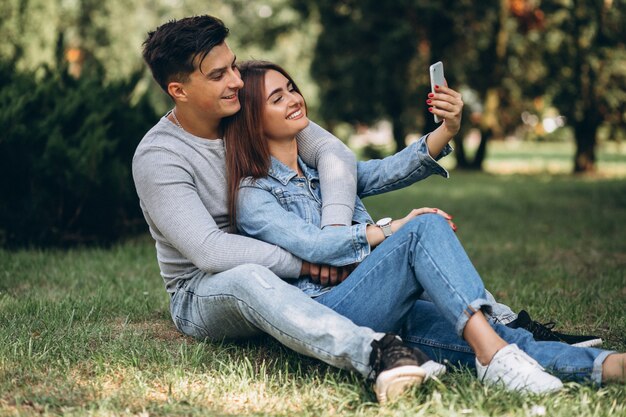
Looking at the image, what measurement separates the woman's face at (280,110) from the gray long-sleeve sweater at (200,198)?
8.7 inches

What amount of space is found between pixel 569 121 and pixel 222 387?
15038 millimetres

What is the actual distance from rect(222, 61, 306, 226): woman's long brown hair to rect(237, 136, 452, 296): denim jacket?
4 cm

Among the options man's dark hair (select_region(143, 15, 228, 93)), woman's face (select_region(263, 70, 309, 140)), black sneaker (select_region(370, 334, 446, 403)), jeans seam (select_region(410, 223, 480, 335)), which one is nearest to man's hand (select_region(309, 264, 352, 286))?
jeans seam (select_region(410, 223, 480, 335))

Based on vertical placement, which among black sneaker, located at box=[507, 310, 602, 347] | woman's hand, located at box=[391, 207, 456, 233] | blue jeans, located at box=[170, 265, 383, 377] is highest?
woman's hand, located at box=[391, 207, 456, 233]

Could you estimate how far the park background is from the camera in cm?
281

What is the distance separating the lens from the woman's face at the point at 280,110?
3391 millimetres

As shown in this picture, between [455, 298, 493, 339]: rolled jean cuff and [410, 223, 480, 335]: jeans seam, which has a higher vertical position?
[410, 223, 480, 335]: jeans seam

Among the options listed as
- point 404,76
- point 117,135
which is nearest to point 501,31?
point 404,76

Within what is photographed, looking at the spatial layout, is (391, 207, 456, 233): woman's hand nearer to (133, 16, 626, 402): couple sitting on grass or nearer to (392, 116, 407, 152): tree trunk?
(133, 16, 626, 402): couple sitting on grass

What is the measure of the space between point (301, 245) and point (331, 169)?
0.50m

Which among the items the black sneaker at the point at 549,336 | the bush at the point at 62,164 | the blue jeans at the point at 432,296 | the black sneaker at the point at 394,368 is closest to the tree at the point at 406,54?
the bush at the point at 62,164

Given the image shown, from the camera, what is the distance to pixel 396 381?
259 centimetres

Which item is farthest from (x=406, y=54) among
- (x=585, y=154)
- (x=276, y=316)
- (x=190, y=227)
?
(x=276, y=316)

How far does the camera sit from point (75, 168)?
20.7ft
